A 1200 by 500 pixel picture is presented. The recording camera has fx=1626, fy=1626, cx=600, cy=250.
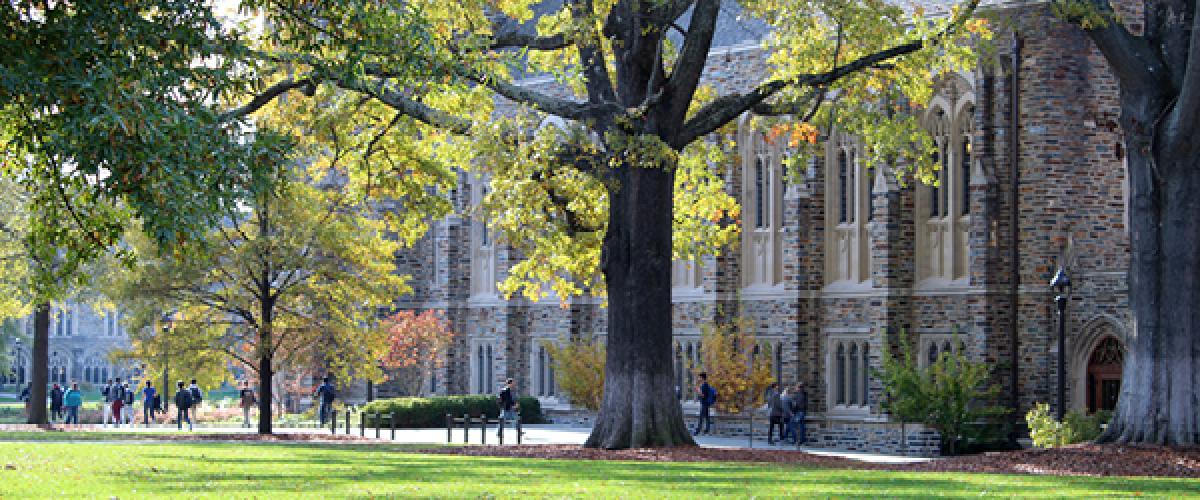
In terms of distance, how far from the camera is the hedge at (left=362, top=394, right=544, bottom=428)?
40.7m

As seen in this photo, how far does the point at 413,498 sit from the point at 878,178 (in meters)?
21.7

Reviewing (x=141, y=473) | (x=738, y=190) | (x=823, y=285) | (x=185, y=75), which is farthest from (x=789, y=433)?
(x=185, y=75)

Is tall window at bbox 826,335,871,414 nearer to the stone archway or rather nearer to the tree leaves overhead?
the stone archway

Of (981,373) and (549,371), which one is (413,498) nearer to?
(981,373)

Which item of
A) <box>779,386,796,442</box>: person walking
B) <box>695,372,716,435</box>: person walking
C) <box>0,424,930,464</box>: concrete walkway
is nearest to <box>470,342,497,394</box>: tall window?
<box>0,424,930,464</box>: concrete walkway

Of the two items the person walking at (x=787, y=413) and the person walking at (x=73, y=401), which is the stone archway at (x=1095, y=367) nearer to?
the person walking at (x=787, y=413)

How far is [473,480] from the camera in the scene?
1709 centimetres

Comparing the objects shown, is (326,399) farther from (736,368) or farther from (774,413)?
(774,413)

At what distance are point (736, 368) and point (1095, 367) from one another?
8.63m

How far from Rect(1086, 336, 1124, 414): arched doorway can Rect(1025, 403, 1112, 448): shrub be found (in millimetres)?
3690

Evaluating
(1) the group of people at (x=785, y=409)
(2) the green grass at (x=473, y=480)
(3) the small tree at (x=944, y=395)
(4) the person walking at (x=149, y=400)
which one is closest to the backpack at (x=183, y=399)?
(4) the person walking at (x=149, y=400)

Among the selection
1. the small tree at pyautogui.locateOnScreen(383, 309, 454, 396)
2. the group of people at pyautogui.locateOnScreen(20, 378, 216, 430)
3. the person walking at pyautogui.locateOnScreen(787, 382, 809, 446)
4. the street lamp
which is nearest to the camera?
the street lamp

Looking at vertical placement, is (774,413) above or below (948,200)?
below

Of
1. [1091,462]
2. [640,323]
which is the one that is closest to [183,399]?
[640,323]
